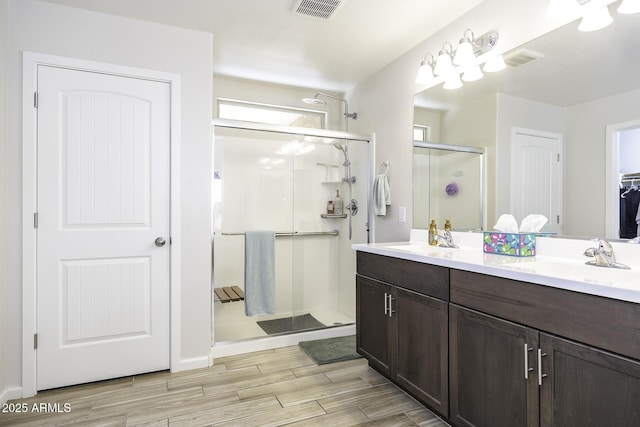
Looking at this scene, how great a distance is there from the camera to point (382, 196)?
3.07m

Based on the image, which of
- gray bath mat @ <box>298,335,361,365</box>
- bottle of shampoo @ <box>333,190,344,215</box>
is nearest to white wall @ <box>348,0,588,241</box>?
bottle of shampoo @ <box>333,190,344,215</box>

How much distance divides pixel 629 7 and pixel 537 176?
32.7 inches

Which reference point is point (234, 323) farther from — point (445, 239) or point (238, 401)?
point (445, 239)

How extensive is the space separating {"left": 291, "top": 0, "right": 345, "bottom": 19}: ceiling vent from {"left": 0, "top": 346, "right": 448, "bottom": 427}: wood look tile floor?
241cm

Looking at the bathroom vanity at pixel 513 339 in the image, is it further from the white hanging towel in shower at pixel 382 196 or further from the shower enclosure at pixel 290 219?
the shower enclosure at pixel 290 219

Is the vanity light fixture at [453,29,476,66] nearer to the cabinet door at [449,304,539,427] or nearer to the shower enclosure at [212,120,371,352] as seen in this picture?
the shower enclosure at [212,120,371,352]

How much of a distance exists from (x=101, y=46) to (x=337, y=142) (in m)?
1.94

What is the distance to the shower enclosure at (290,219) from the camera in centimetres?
285

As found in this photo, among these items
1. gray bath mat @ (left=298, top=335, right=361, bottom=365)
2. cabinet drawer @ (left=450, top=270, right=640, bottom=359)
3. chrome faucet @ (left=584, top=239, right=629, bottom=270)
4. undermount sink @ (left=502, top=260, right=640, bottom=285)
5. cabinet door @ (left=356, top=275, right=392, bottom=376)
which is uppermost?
chrome faucet @ (left=584, top=239, right=629, bottom=270)

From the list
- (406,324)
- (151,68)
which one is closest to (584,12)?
(406,324)

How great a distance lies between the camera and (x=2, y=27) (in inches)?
81.3

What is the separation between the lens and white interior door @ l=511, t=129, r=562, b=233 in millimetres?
1892

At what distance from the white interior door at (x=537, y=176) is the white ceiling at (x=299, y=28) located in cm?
96

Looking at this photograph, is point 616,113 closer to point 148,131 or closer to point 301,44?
point 301,44
